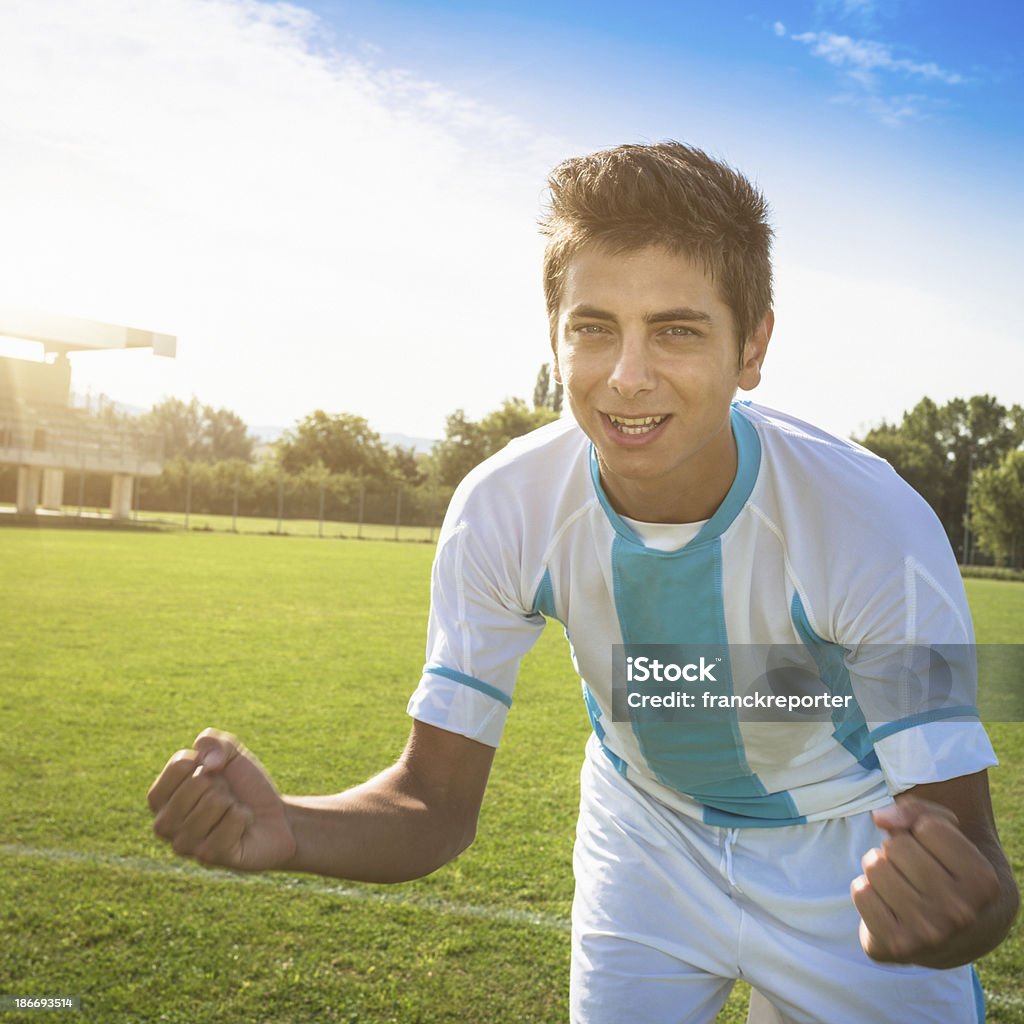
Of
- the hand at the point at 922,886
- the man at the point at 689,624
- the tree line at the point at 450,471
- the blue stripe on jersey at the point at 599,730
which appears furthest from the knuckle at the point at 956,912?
the tree line at the point at 450,471

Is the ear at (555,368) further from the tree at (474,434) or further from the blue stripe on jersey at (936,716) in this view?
the tree at (474,434)

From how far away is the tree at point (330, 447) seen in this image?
65.7 meters

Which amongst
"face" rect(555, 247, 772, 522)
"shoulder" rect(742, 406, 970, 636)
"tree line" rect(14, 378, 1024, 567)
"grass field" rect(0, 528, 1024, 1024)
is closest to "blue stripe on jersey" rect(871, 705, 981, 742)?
"shoulder" rect(742, 406, 970, 636)

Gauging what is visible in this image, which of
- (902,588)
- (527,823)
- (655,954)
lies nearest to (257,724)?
(527,823)

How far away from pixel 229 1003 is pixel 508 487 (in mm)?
2254

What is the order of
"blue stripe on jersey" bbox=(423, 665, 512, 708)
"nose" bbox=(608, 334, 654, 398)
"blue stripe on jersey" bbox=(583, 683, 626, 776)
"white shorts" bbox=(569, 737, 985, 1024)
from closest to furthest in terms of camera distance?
1. "nose" bbox=(608, 334, 654, 398)
2. "white shorts" bbox=(569, 737, 985, 1024)
3. "blue stripe on jersey" bbox=(423, 665, 512, 708)
4. "blue stripe on jersey" bbox=(583, 683, 626, 776)

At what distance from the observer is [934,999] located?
2.38 m

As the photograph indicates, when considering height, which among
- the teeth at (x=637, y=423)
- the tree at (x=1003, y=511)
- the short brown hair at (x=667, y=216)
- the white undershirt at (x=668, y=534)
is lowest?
the white undershirt at (x=668, y=534)

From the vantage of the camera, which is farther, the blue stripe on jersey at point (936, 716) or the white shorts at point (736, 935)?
the white shorts at point (736, 935)

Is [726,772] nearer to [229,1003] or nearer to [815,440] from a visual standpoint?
[815,440]

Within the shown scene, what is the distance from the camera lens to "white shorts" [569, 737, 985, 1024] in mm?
2424

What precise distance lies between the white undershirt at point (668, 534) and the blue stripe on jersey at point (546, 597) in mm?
263

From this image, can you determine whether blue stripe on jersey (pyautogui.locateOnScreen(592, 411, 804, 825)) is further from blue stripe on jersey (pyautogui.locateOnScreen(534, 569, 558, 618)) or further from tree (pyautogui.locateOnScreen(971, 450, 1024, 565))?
tree (pyautogui.locateOnScreen(971, 450, 1024, 565))

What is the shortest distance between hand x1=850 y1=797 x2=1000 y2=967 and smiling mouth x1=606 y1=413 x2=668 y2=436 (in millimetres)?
981
